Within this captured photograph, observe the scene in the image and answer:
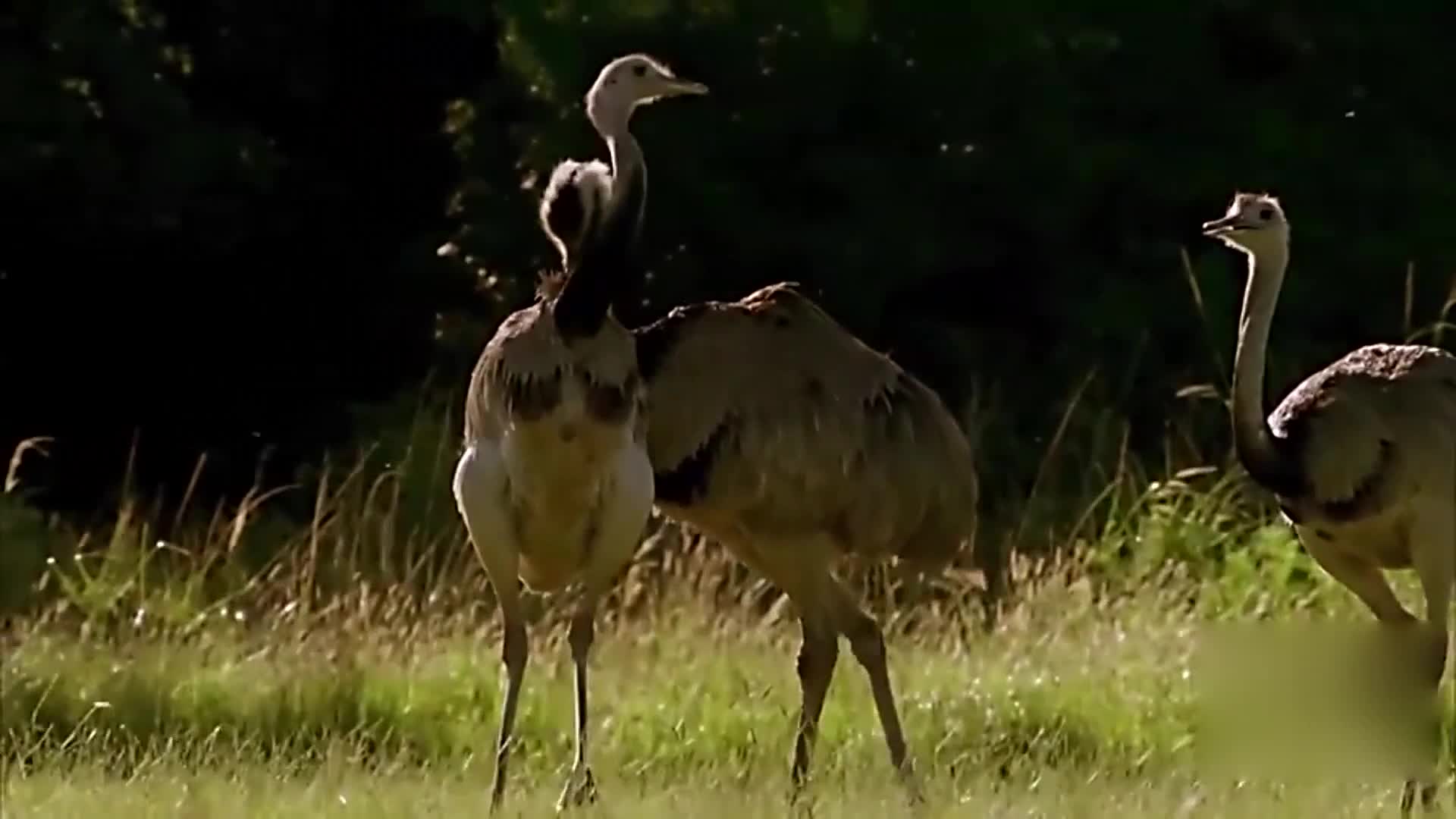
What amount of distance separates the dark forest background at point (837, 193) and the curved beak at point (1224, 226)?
634cm

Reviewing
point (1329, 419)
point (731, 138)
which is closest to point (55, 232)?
point (731, 138)

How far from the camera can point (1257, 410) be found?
9.13 m

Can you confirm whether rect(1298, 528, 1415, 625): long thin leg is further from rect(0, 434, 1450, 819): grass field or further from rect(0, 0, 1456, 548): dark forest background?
rect(0, 0, 1456, 548): dark forest background

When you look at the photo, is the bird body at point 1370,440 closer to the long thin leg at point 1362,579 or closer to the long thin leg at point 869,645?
the long thin leg at point 1362,579

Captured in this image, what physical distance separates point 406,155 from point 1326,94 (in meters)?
5.28

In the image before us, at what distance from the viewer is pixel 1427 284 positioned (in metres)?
16.6

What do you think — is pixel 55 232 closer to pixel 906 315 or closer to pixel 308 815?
pixel 906 315

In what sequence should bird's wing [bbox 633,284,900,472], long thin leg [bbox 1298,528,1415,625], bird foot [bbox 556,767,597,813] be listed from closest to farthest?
bird foot [bbox 556,767,597,813] < bird's wing [bbox 633,284,900,472] < long thin leg [bbox 1298,528,1415,625]

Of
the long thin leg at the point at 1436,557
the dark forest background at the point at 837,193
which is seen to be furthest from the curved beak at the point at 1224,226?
the dark forest background at the point at 837,193

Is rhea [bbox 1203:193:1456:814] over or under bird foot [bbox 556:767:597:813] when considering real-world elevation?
over

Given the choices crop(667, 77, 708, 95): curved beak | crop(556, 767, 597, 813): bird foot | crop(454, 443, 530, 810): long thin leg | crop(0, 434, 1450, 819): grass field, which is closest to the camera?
crop(556, 767, 597, 813): bird foot

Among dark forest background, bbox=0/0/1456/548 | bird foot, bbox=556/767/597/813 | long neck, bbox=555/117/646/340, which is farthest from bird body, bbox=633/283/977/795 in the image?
dark forest background, bbox=0/0/1456/548

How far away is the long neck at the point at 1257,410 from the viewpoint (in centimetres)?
912

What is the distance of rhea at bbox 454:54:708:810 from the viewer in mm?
8094
